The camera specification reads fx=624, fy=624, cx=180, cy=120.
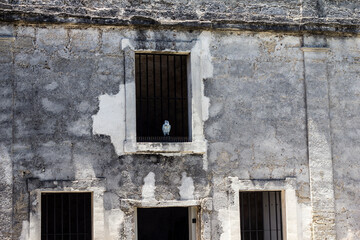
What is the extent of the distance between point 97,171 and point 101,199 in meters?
0.45

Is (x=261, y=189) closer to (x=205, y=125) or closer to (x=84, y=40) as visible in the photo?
(x=205, y=125)

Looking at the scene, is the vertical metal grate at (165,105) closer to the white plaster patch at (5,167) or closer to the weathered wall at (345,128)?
the white plaster patch at (5,167)

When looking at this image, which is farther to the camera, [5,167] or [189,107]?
[189,107]

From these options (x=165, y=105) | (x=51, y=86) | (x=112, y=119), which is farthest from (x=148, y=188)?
(x=165, y=105)

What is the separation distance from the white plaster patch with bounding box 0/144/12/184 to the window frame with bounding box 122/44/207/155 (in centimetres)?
182

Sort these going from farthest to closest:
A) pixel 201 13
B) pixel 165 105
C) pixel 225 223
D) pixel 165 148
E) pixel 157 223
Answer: pixel 157 223 < pixel 165 105 < pixel 201 13 < pixel 225 223 < pixel 165 148

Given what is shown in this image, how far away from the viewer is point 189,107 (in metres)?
10.6

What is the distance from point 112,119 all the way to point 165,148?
3.25 feet

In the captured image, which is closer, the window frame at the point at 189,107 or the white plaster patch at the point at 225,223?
the window frame at the point at 189,107

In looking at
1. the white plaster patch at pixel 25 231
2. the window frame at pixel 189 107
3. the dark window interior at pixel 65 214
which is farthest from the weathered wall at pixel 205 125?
the dark window interior at pixel 65 214

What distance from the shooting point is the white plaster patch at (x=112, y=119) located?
1012cm

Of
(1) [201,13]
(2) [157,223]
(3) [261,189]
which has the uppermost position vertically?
(1) [201,13]

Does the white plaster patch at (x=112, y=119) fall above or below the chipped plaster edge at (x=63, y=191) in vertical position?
above

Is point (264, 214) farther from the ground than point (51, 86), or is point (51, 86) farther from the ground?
point (51, 86)
